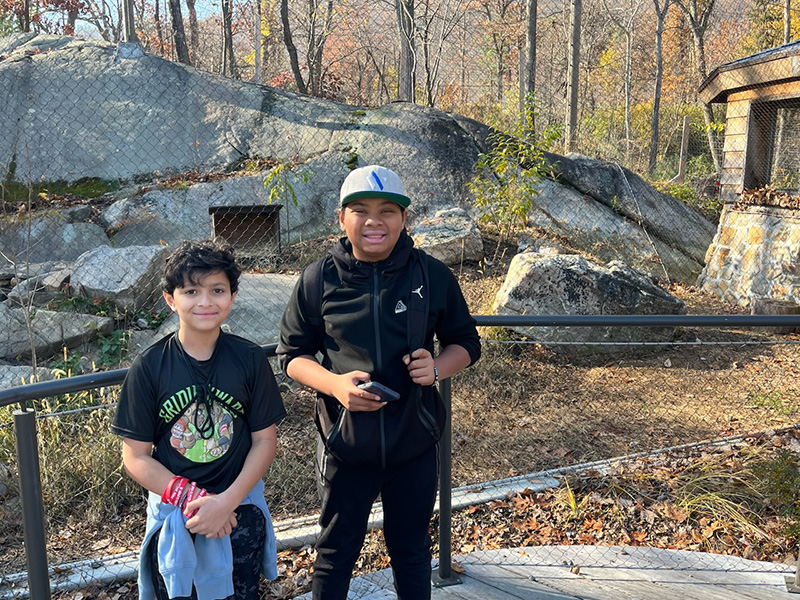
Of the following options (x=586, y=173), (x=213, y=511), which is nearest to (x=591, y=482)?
(x=213, y=511)

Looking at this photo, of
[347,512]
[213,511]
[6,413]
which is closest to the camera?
[213,511]

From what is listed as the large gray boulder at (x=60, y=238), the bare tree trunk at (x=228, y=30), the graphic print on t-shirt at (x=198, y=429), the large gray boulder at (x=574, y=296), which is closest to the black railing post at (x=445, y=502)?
the graphic print on t-shirt at (x=198, y=429)

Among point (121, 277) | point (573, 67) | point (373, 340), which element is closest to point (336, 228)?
point (121, 277)

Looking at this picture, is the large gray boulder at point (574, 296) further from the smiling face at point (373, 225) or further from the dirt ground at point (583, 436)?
the smiling face at point (373, 225)

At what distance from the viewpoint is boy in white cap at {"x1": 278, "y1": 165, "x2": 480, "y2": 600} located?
2.04 metres

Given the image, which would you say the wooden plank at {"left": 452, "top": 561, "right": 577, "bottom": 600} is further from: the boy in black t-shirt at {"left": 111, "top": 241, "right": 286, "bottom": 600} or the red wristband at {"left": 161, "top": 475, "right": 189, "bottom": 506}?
the red wristband at {"left": 161, "top": 475, "right": 189, "bottom": 506}

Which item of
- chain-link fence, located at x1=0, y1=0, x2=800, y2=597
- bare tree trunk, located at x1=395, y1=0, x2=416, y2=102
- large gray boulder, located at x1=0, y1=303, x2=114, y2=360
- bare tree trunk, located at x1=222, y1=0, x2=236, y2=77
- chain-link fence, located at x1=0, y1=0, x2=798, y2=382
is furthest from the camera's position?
bare tree trunk, located at x1=222, y1=0, x2=236, y2=77

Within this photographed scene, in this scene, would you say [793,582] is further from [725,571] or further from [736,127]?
[736,127]

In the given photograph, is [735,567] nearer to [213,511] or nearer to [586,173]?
[213,511]

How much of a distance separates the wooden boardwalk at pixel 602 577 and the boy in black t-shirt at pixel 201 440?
103 cm

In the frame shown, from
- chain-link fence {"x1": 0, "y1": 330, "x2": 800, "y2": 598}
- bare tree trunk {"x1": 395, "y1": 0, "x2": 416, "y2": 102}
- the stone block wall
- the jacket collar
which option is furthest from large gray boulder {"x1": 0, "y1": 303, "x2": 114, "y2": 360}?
the stone block wall

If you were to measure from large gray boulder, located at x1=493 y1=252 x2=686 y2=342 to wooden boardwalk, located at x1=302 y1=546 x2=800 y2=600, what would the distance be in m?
3.15

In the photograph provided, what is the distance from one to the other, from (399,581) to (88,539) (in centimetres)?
222

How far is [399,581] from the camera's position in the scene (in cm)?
224
